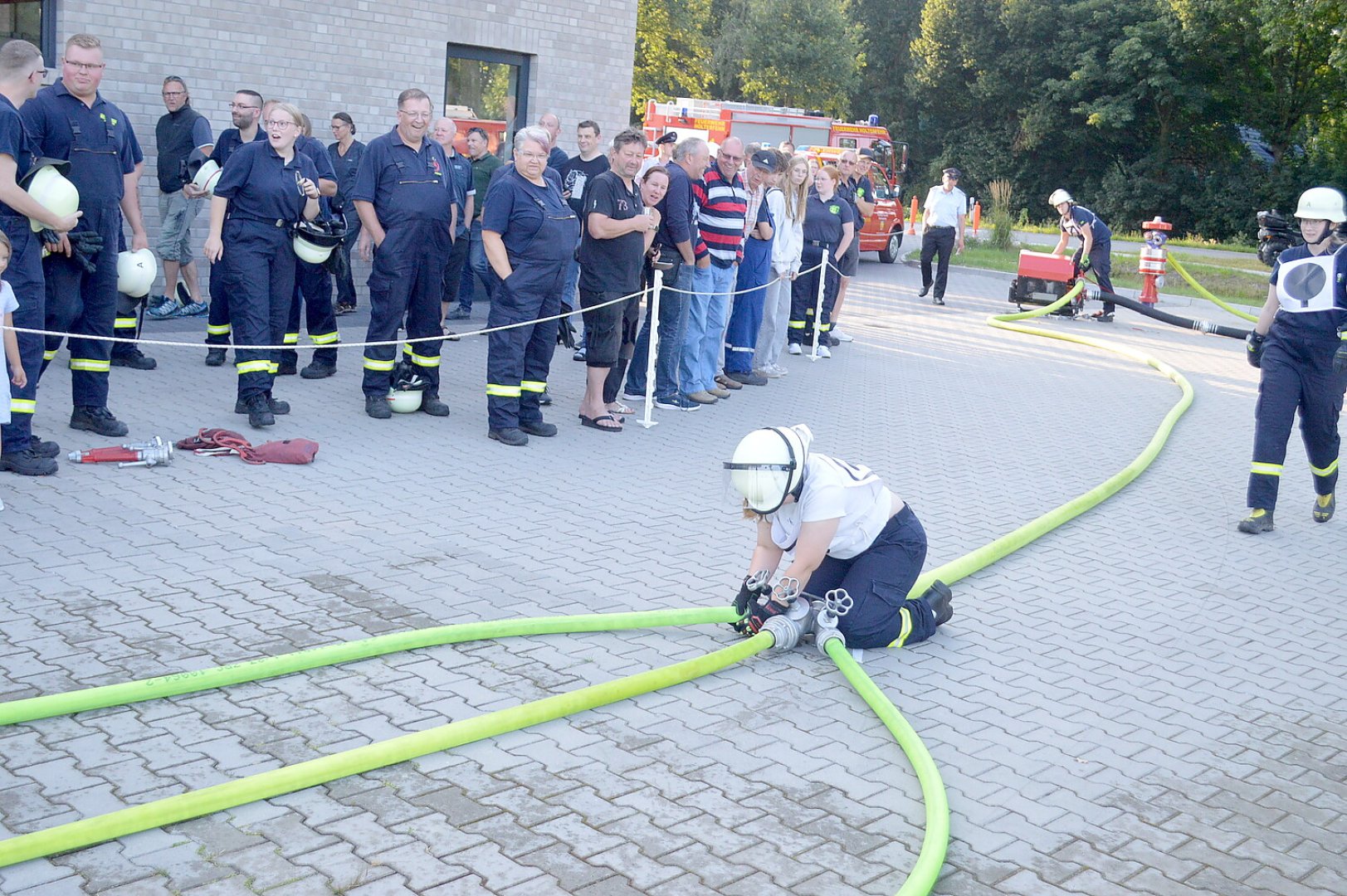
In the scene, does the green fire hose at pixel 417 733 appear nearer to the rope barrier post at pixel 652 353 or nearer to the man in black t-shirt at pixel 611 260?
the man in black t-shirt at pixel 611 260

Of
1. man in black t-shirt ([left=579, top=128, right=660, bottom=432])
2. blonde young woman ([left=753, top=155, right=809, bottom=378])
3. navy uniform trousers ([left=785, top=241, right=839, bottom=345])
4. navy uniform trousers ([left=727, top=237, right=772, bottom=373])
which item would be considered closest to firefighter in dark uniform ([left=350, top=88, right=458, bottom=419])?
man in black t-shirt ([left=579, top=128, right=660, bottom=432])

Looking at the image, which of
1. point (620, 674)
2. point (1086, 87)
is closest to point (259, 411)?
point (620, 674)

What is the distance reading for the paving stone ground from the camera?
3.92 m

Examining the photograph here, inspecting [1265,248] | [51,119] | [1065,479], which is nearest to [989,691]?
[1065,479]

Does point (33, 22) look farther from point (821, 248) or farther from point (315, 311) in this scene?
point (821, 248)

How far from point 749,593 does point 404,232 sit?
15.2 feet

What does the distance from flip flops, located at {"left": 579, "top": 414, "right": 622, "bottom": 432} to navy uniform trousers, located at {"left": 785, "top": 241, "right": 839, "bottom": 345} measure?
4.17 meters

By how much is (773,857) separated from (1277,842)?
1.70 m

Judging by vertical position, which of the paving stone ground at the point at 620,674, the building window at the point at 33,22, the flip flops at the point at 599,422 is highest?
the building window at the point at 33,22

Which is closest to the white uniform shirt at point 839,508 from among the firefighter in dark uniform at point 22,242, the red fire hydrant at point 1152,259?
the firefighter in dark uniform at point 22,242

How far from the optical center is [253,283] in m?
8.77

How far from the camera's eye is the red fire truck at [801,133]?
25.5 metres

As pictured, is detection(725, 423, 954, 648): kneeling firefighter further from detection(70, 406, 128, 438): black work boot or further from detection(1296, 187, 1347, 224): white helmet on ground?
detection(70, 406, 128, 438): black work boot

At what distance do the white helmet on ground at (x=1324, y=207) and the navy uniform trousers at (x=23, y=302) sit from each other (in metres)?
7.37
